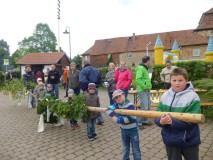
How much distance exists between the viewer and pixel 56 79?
1032 centimetres

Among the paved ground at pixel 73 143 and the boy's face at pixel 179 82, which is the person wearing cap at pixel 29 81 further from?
the boy's face at pixel 179 82

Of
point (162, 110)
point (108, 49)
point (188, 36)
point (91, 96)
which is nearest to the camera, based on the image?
point (162, 110)

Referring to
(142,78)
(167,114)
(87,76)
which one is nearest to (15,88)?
(87,76)

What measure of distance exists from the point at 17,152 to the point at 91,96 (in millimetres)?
1983

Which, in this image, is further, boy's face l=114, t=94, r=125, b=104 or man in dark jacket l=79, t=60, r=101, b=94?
man in dark jacket l=79, t=60, r=101, b=94

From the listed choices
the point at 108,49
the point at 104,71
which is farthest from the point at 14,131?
the point at 108,49

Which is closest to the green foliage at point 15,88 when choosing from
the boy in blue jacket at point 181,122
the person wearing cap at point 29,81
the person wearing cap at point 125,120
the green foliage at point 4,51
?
the person wearing cap at point 29,81

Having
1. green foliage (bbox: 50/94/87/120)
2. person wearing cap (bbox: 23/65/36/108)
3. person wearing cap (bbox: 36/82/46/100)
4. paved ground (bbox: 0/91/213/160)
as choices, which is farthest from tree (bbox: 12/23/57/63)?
green foliage (bbox: 50/94/87/120)

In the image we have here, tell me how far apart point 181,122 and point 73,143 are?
3340 millimetres

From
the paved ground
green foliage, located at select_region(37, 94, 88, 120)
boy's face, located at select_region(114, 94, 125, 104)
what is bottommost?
the paved ground

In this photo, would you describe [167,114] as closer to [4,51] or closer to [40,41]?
[40,41]

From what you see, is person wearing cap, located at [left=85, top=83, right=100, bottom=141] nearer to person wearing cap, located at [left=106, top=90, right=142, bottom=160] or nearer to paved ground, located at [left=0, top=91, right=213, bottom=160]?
paved ground, located at [left=0, top=91, right=213, bottom=160]

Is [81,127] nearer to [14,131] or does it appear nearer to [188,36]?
[14,131]

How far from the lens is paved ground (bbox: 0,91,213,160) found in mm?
4465
